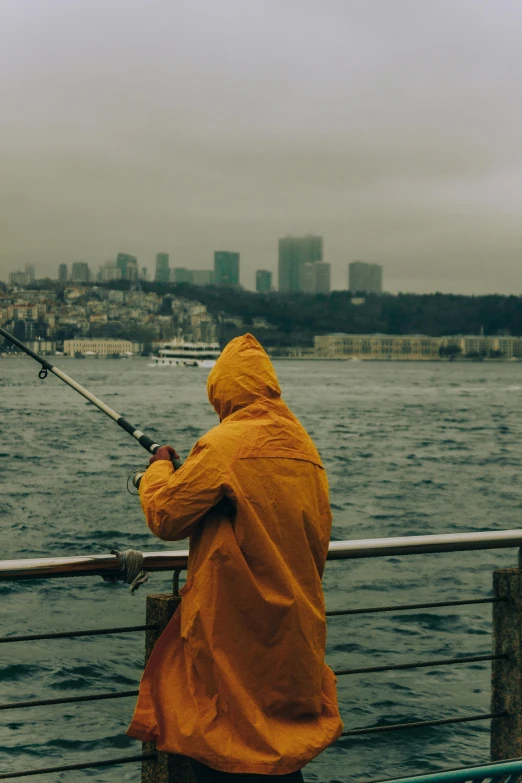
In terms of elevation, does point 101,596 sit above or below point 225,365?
below

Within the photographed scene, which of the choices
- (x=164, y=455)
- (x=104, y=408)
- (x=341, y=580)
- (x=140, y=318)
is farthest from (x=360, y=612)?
(x=140, y=318)

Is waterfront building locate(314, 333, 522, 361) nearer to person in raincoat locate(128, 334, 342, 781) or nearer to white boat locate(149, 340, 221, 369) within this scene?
white boat locate(149, 340, 221, 369)

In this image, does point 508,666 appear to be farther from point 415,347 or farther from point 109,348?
point 415,347

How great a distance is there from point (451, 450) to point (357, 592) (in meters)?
26.7

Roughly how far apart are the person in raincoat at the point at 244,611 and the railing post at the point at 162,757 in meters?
0.29

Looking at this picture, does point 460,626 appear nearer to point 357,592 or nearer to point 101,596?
point 357,592

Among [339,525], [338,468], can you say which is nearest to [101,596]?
[339,525]

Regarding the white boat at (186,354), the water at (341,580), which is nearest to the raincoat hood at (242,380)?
the water at (341,580)

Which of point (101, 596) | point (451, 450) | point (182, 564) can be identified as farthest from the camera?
point (451, 450)

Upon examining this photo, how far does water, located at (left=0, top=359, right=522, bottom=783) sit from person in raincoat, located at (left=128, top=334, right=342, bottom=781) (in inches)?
188

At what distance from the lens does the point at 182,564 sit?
2.64 metres

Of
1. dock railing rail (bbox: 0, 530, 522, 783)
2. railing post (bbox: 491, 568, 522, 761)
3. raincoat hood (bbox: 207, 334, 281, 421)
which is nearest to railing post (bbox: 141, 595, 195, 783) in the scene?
dock railing rail (bbox: 0, 530, 522, 783)

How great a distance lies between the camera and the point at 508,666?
306 centimetres

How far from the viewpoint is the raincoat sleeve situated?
2197 millimetres
